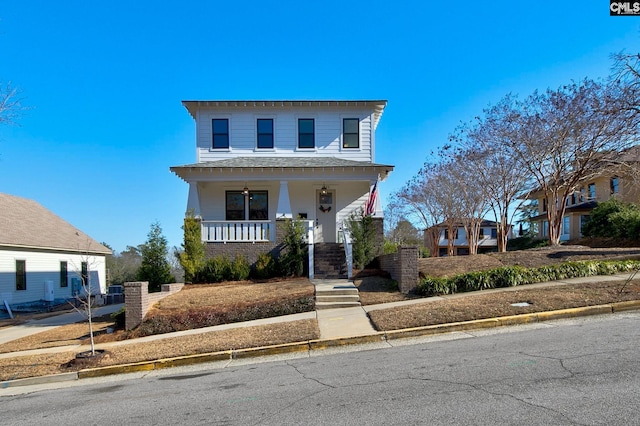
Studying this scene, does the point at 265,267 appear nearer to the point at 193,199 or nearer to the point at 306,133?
the point at 193,199

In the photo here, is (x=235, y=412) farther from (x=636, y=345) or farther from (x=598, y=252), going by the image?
(x=598, y=252)

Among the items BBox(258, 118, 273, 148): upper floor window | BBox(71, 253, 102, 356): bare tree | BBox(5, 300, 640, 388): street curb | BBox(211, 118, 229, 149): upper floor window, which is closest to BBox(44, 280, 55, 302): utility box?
BBox(71, 253, 102, 356): bare tree

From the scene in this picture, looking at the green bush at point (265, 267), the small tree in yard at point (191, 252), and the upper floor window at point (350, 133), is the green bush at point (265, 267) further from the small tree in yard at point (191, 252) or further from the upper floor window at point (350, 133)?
the upper floor window at point (350, 133)

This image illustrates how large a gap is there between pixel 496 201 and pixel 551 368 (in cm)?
2107

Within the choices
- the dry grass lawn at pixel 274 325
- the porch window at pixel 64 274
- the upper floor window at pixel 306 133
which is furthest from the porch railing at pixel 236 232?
the porch window at pixel 64 274

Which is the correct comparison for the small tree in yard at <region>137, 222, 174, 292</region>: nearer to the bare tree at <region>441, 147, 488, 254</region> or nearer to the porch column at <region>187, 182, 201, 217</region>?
the porch column at <region>187, 182, 201, 217</region>

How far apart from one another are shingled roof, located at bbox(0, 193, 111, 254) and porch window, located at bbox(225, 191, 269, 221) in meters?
9.39

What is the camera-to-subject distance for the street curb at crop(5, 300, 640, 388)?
26.1ft

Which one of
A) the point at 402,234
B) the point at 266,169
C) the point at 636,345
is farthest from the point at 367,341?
the point at 402,234

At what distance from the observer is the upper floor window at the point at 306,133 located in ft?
65.7

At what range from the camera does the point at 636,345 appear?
236 inches

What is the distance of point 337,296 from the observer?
1196 cm

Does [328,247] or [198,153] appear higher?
[198,153]

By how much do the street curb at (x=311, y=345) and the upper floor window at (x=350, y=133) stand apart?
13.0m
